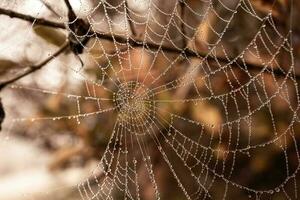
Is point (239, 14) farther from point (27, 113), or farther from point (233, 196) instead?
point (27, 113)

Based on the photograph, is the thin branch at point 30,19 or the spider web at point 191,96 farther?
the spider web at point 191,96

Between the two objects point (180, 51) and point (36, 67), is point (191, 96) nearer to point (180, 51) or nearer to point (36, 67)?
point (180, 51)

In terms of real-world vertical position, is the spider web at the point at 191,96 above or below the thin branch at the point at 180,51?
above

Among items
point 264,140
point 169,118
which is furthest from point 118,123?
point 264,140

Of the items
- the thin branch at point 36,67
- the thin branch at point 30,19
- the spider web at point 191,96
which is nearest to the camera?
the thin branch at point 30,19

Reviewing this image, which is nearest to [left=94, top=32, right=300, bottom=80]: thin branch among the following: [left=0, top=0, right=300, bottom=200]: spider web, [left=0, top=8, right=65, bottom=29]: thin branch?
[left=0, top=0, right=300, bottom=200]: spider web

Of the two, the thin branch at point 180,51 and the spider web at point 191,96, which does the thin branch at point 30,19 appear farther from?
the spider web at point 191,96

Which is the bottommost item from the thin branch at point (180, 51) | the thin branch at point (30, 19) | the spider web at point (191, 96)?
the thin branch at point (180, 51)

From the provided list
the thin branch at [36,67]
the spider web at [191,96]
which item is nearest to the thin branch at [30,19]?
the thin branch at [36,67]

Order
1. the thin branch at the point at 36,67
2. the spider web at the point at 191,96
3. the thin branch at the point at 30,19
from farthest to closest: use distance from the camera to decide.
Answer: the spider web at the point at 191,96, the thin branch at the point at 36,67, the thin branch at the point at 30,19

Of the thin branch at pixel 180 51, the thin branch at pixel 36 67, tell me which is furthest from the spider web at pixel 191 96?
the thin branch at pixel 36 67
